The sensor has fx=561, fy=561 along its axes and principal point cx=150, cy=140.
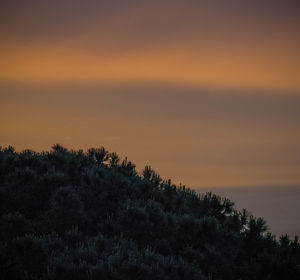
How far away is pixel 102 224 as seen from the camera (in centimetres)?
1534

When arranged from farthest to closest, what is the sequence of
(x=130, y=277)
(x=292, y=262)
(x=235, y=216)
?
(x=235, y=216) → (x=292, y=262) → (x=130, y=277)

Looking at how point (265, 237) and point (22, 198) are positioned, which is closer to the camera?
point (22, 198)

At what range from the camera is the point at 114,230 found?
15102 mm

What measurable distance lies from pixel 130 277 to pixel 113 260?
1.73ft

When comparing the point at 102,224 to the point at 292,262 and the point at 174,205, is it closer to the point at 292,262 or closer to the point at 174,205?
the point at 174,205

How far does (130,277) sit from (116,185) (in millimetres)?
5737

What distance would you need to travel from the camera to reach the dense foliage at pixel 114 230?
12477 mm

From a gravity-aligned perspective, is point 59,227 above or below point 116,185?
below

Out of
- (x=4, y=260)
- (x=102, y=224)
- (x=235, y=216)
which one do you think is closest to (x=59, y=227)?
(x=102, y=224)

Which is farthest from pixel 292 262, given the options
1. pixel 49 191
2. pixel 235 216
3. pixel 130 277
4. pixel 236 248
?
pixel 49 191

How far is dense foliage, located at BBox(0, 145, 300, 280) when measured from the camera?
12.5m

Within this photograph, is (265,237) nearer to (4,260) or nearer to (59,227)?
(59,227)

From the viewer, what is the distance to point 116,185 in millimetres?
17406

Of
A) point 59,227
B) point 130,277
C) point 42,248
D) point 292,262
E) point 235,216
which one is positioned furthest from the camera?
point 235,216
